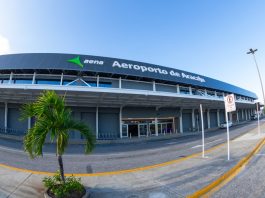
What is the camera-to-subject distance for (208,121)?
45.4 meters

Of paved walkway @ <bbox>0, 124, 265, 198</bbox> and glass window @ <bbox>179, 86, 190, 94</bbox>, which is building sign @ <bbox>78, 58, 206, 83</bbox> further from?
paved walkway @ <bbox>0, 124, 265, 198</bbox>

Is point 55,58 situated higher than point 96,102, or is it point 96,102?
point 55,58

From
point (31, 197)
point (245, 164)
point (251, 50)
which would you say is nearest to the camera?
point (31, 197)

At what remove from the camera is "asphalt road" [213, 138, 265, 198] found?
527 cm

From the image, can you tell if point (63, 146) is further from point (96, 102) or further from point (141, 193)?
point (96, 102)

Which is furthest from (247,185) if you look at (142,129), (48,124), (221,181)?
(142,129)

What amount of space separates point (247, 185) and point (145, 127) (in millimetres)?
26913

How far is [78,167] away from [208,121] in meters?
42.1

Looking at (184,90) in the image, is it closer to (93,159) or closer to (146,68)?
(146,68)

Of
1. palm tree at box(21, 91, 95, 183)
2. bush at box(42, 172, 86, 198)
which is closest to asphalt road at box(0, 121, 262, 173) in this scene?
bush at box(42, 172, 86, 198)

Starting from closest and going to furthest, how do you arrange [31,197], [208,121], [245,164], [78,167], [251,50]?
[31,197]
[245,164]
[78,167]
[251,50]
[208,121]

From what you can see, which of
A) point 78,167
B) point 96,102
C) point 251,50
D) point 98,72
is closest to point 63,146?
point 78,167

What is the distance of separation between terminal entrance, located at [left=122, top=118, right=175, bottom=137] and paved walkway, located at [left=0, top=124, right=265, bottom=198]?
72.1 ft

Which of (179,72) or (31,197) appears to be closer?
(31,197)
